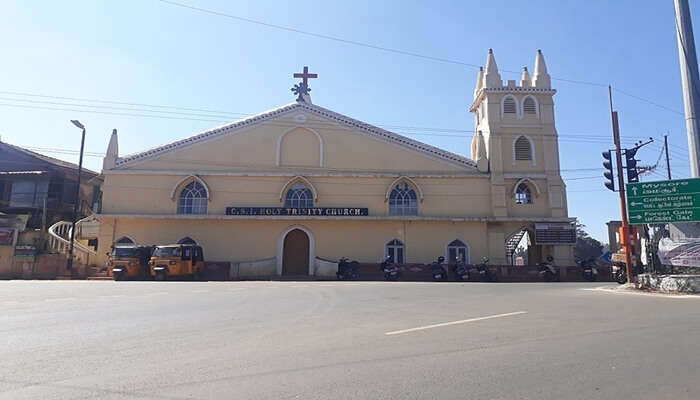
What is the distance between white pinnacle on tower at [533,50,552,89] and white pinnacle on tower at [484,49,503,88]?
245cm

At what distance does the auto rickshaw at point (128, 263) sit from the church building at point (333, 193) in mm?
3466

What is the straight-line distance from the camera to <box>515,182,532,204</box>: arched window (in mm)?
26737

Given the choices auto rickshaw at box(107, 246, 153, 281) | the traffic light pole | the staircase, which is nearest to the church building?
the staircase

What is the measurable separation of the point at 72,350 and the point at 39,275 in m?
22.9

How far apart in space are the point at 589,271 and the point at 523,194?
6.12 meters

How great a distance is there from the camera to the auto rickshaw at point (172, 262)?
845 inches

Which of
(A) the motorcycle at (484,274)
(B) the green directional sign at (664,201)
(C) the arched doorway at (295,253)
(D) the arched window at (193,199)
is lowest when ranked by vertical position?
(A) the motorcycle at (484,274)

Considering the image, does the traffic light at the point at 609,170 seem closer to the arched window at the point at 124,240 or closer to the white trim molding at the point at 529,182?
the white trim molding at the point at 529,182

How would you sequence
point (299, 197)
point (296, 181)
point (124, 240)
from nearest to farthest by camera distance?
point (124, 240), point (296, 181), point (299, 197)

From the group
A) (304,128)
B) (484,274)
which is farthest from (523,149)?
(304,128)

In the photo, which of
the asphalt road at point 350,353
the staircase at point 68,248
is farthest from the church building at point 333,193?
the asphalt road at point 350,353

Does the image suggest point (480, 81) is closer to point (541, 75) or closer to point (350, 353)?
point (541, 75)

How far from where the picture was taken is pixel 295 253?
26328mm

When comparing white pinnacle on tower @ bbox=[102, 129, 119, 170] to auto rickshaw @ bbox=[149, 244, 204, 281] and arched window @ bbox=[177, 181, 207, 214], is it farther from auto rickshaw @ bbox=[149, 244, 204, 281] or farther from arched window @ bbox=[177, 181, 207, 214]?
auto rickshaw @ bbox=[149, 244, 204, 281]
